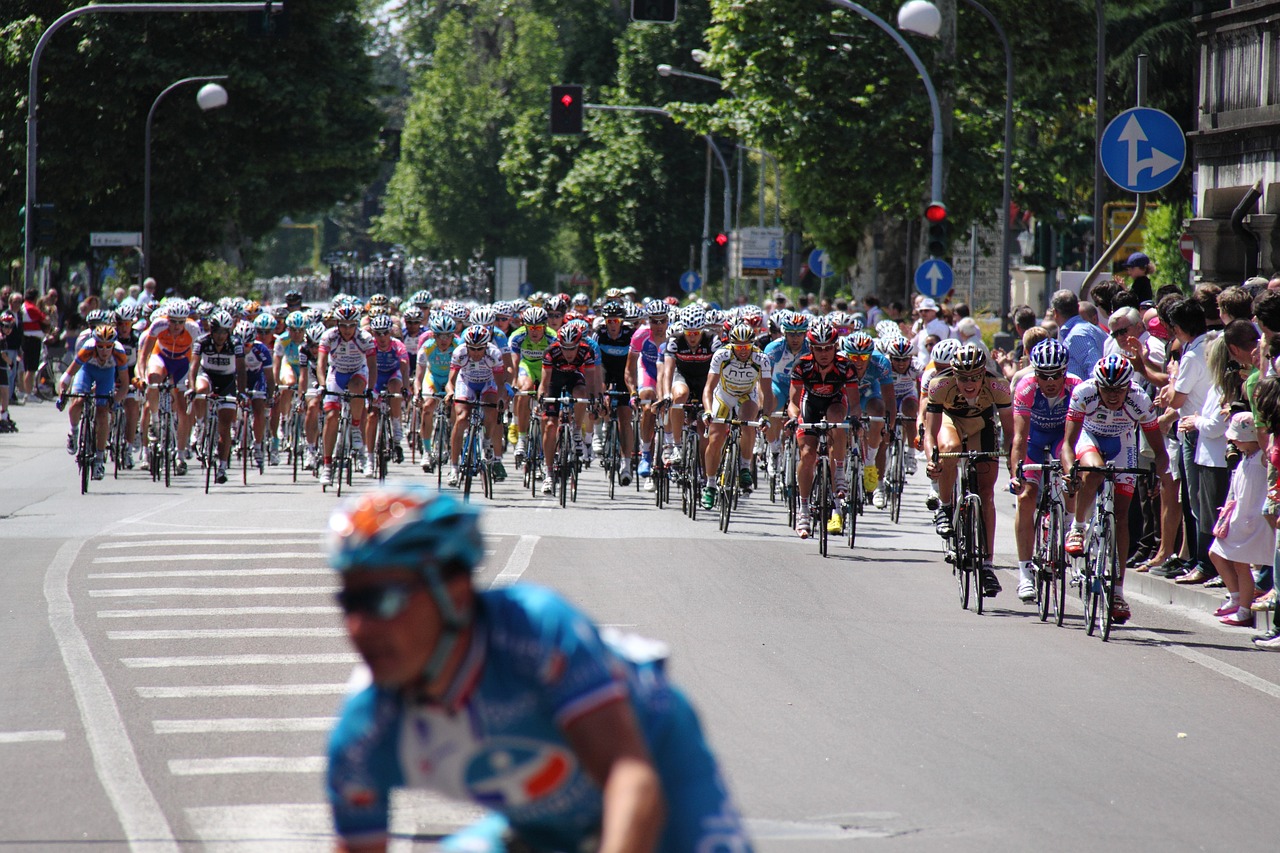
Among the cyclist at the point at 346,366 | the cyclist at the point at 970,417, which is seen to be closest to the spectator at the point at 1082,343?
the cyclist at the point at 970,417

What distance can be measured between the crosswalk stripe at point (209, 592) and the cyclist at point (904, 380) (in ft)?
24.9

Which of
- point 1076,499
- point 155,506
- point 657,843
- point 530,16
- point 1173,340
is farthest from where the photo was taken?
point 530,16

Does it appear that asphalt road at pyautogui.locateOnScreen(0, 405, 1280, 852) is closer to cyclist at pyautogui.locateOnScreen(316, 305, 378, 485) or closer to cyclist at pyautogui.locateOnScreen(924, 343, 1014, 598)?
cyclist at pyautogui.locateOnScreen(924, 343, 1014, 598)

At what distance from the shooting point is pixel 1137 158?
15797 millimetres

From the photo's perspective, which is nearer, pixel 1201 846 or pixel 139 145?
pixel 1201 846

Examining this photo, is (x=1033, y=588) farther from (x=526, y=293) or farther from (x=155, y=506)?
(x=526, y=293)

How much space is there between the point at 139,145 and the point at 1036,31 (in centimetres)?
2291

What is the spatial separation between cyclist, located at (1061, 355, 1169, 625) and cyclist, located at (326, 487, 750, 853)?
8.25 m

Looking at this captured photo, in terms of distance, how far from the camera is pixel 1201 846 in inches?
247

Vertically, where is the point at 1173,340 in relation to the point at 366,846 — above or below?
above

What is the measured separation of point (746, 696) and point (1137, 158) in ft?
28.4

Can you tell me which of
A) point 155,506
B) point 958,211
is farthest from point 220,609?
point 958,211

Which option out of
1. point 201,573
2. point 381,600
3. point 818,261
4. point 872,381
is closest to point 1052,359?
point 872,381

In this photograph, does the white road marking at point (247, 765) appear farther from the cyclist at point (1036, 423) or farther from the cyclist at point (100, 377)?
the cyclist at point (100, 377)
